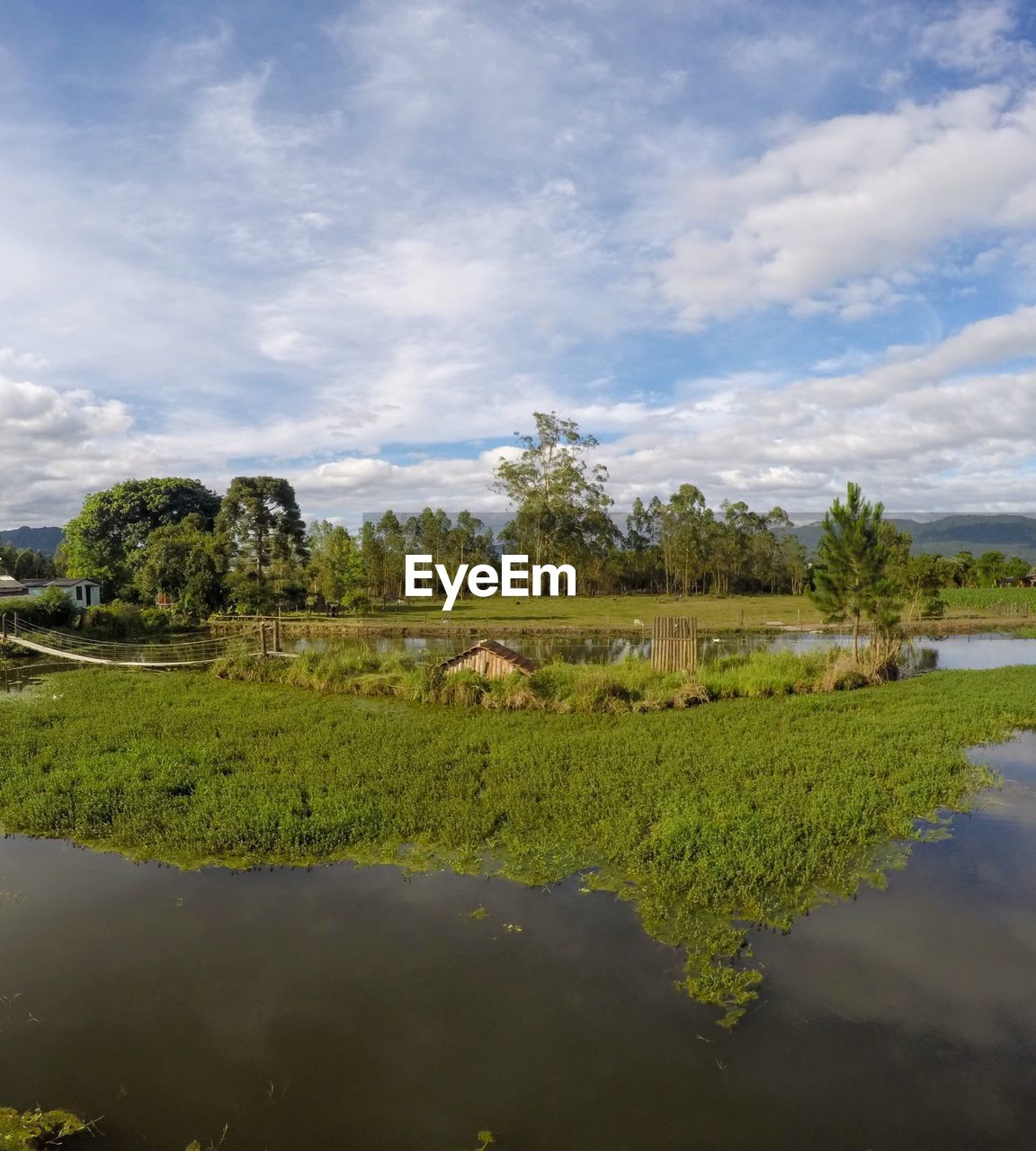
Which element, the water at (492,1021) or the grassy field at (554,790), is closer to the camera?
the water at (492,1021)

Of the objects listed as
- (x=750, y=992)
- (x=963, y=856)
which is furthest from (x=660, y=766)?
(x=750, y=992)

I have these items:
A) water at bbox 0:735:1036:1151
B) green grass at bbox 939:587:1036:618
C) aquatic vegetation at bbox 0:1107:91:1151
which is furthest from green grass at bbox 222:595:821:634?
aquatic vegetation at bbox 0:1107:91:1151

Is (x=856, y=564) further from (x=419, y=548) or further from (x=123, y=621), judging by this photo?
(x=419, y=548)

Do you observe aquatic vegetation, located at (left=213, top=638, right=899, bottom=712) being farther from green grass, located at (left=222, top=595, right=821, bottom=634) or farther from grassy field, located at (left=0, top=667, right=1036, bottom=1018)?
green grass, located at (left=222, top=595, right=821, bottom=634)

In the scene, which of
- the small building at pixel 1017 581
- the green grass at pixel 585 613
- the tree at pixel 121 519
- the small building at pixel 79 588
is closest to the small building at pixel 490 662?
the green grass at pixel 585 613

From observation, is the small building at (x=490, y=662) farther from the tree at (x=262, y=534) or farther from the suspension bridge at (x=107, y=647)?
the tree at (x=262, y=534)

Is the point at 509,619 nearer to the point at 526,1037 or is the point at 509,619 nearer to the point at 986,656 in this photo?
the point at 986,656

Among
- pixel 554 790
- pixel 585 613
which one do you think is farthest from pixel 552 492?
pixel 554 790
